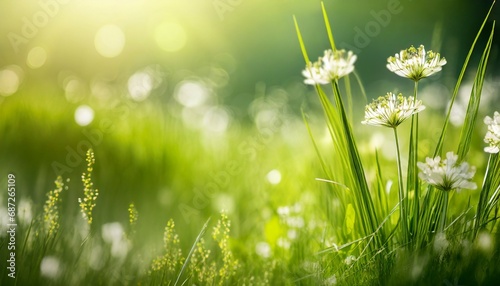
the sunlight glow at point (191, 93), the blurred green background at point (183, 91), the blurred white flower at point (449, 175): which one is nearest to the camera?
the blurred white flower at point (449, 175)

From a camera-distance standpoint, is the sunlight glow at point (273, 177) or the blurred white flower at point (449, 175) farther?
the sunlight glow at point (273, 177)

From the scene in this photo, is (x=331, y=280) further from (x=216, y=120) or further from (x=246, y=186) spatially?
(x=216, y=120)

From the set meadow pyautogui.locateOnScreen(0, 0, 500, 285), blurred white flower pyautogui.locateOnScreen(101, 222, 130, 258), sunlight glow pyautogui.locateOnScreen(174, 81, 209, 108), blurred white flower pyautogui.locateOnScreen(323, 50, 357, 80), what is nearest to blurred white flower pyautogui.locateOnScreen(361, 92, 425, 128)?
meadow pyautogui.locateOnScreen(0, 0, 500, 285)

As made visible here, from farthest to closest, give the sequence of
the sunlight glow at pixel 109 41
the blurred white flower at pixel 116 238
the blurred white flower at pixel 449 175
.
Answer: the sunlight glow at pixel 109 41
the blurred white flower at pixel 116 238
the blurred white flower at pixel 449 175

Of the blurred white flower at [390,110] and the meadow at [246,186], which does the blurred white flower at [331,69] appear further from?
the blurred white flower at [390,110]

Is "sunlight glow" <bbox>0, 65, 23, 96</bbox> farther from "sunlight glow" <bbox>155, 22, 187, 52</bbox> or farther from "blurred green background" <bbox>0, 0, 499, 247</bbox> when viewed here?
"sunlight glow" <bbox>155, 22, 187, 52</bbox>

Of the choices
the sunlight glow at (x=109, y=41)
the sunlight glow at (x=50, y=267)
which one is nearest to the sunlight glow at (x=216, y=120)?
the sunlight glow at (x=109, y=41)
